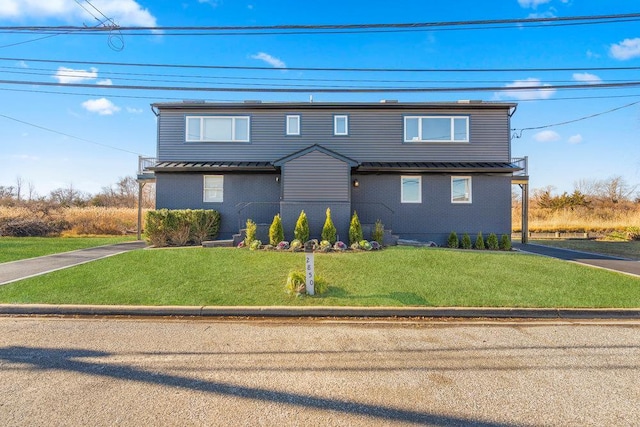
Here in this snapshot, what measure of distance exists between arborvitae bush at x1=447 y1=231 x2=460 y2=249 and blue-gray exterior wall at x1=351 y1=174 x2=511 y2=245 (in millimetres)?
414

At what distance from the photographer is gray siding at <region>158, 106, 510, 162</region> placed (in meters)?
14.5

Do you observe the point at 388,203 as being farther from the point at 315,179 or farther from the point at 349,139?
the point at 315,179

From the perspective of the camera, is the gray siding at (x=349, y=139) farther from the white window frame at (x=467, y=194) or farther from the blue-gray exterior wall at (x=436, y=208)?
the blue-gray exterior wall at (x=436, y=208)

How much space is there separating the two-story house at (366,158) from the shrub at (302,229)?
125 inches

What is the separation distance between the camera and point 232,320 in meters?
5.53

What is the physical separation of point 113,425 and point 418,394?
8.96 ft

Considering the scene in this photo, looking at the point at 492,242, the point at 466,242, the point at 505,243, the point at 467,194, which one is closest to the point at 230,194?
the point at 466,242

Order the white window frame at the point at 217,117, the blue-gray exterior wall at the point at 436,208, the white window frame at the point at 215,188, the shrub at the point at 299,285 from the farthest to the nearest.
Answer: the white window frame at the point at 217,117
the white window frame at the point at 215,188
the blue-gray exterior wall at the point at 436,208
the shrub at the point at 299,285

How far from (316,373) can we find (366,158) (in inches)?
472

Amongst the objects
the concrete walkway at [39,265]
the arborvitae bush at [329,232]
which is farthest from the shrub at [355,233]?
the concrete walkway at [39,265]

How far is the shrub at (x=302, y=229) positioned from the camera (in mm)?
11117

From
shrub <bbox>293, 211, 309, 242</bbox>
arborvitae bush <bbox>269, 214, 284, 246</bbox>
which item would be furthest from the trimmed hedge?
shrub <bbox>293, 211, 309, 242</bbox>

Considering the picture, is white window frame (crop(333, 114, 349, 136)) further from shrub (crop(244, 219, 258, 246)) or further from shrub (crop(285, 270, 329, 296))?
shrub (crop(285, 270, 329, 296))

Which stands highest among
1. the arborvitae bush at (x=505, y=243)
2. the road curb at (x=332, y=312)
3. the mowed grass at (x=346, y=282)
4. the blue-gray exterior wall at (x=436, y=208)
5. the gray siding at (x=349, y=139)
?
the gray siding at (x=349, y=139)
